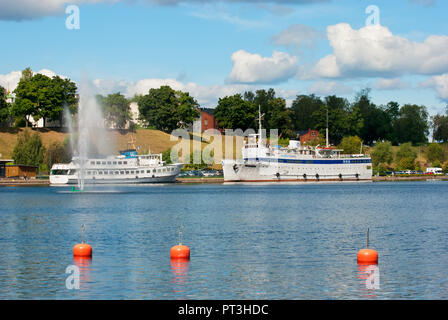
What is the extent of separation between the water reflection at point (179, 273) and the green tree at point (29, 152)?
5446 inches

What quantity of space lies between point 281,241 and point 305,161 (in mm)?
130664

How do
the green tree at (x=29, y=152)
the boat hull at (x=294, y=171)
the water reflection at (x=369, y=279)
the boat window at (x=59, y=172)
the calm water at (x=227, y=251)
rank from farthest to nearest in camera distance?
the boat hull at (x=294, y=171)
the green tree at (x=29, y=152)
the boat window at (x=59, y=172)
the calm water at (x=227, y=251)
the water reflection at (x=369, y=279)

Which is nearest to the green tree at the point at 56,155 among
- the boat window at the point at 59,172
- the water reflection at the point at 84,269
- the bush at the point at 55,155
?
the bush at the point at 55,155

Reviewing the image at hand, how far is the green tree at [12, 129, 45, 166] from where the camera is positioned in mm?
171750

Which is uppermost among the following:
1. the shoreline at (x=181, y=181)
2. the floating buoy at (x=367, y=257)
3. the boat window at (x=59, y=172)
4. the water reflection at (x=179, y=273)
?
the boat window at (x=59, y=172)

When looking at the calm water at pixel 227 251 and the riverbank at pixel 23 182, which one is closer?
the calm water at pixel 227 251

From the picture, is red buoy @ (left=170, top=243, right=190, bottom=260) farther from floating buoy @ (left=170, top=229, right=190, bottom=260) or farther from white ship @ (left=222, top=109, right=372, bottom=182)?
white ship @ (left=222, top=109, right=372, bottom=182)

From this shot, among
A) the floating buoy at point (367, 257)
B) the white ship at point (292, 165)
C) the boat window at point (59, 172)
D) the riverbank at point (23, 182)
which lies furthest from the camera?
the white ship at point (292, 165)

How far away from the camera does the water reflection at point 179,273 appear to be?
34.9 meters

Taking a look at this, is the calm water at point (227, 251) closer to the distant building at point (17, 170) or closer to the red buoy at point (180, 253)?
the red buoy at point (180, 253)

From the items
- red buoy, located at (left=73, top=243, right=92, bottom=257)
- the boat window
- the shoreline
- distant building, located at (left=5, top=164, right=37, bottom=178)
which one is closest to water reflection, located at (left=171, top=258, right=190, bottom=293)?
red buoy, located at (left=73, top=243, right=92, bottom=257)

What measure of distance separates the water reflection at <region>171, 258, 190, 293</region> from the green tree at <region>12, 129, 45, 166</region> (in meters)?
138
